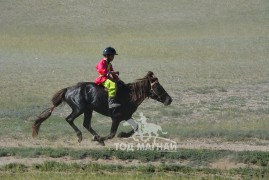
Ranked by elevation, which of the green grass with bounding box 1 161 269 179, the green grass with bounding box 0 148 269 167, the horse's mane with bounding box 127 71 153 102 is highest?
the horse's mane with bounding box 127 71 153 102

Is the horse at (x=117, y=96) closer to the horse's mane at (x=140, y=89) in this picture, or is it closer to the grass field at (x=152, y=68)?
the horse's mane at (x=140, y=89)

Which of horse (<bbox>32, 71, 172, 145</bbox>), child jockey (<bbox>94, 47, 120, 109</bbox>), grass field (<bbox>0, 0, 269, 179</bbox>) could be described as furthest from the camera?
horse (<bbox>32, 71, 172, 145</bbox>)

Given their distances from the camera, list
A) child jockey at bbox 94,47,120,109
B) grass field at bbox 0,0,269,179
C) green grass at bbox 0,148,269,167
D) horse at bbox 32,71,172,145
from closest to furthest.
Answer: green grass at bbox 0,148,269,167, grass field at bbox 0,0,269,179, child jockey at bbox 94,47,120,109, horse at bbox 32,71,172,145

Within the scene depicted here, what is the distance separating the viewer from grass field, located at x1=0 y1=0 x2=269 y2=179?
Answer: 13.5 m

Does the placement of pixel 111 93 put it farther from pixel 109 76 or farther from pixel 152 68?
pixel 152 68

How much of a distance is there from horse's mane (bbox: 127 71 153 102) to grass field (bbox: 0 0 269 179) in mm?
1495

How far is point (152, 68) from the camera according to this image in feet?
122

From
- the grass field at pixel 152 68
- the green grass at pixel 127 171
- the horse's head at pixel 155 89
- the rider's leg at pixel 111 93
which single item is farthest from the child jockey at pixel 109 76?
the green grass at pixel 127 171

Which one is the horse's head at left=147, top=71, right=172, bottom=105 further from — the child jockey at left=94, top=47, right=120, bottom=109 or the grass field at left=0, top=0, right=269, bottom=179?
the grass field at left=0, top=0, right=269, bottom=179

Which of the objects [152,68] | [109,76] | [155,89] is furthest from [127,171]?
[152,68]

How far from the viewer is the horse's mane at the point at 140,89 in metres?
14.2

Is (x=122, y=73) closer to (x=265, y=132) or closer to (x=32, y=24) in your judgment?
(x=265, y=132)

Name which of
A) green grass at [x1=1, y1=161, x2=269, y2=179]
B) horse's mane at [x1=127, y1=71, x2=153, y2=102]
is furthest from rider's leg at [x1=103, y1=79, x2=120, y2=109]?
green grass at [x1=1, y1=161, x2=269, y2=179]

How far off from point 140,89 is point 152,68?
22.9m
